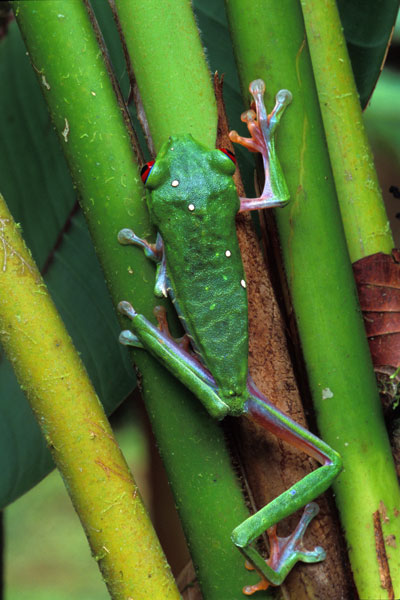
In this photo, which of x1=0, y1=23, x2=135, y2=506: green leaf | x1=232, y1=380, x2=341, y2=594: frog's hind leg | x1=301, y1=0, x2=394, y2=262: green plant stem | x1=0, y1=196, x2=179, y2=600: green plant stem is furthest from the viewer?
x1=0, y1=23, x2=135, y2=506: green leaf

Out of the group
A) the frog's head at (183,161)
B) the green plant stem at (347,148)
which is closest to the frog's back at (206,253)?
the frog's head at (183,161)

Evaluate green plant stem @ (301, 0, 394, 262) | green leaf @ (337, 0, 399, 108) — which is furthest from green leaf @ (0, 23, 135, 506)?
green leaf @ (337, 0, 399, 108)

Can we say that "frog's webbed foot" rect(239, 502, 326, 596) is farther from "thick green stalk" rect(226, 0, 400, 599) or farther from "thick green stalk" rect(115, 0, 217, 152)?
"thick green stalk" rect(115, 0, 217, 152)

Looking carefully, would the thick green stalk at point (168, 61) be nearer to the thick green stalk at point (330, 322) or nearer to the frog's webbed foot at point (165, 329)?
the thick green stalk at point (330, 322)

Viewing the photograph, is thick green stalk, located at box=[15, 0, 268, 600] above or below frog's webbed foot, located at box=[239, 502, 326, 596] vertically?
above

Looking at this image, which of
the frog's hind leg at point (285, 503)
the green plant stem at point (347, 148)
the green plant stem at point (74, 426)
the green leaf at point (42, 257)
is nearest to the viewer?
the green plant stem at point (74, 426)

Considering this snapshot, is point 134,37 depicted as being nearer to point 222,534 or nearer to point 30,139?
point 30,139

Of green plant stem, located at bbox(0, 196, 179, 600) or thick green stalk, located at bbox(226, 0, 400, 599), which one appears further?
thick green stalk, located at bbox(226, 0, 400, 599)

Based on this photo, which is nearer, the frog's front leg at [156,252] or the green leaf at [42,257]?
the frog's front leg at [156,252]

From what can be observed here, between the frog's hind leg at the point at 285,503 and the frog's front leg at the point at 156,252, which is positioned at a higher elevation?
the frog's front leg at the point at 156,252
